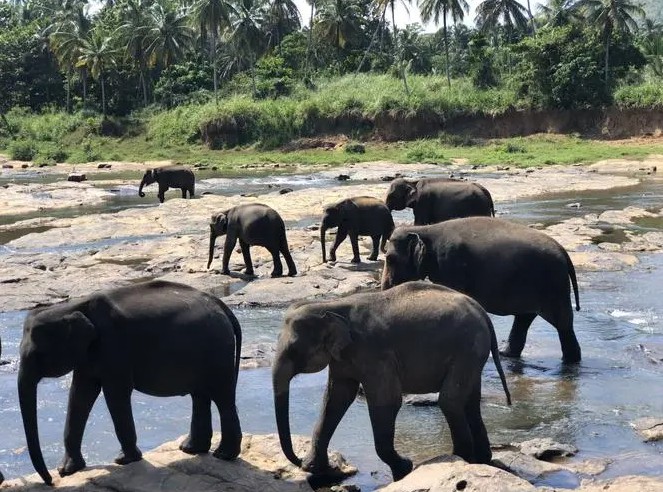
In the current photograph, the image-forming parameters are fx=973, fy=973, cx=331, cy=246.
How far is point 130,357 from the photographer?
22.6 feet

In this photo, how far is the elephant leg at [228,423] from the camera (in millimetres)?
7152

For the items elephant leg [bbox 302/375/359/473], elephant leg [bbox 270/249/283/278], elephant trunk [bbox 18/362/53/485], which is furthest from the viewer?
elephant leg [bbox 270/249/283/278]

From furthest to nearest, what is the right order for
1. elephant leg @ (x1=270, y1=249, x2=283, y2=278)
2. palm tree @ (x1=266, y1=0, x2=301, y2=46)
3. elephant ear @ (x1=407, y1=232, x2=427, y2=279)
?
palm tree @ (x1=266, y1=0, x2=301, y2=46), elephant leg @ (x1=270, y1=249, x2=283, y2=278), elephant ear @ (x1=407, y1=232, x2=427, y2=279)

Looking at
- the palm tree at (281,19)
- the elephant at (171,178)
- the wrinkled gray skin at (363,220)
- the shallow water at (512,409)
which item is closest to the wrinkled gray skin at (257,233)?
the wrinkled gray skin at (363,220)

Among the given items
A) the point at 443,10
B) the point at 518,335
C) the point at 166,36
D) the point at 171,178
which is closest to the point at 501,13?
the point at 443,10

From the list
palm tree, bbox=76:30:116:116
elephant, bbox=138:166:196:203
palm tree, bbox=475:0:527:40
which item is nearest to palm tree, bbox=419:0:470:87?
palm tree, bbox=475:0:527:40

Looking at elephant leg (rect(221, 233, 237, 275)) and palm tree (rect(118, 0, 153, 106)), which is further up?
palm tree (rect(118, 0, 153, 106))

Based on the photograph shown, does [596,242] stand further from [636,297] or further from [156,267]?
[156,267]

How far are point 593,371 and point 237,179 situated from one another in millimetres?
32710

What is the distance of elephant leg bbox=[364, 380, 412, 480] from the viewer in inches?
272

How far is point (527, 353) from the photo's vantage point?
11391 mm

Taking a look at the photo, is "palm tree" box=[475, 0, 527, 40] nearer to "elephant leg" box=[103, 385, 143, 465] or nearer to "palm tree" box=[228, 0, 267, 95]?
"palm tree" box=[228, 0, 267, 95]

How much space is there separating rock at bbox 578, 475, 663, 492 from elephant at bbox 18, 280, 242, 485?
101 inches

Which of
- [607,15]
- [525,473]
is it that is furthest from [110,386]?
[607,15]
